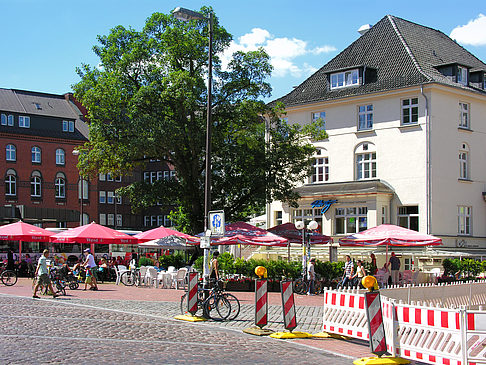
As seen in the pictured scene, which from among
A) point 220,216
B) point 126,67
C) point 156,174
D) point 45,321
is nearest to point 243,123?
point 126,67

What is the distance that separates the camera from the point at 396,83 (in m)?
42.9

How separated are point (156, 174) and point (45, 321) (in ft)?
249

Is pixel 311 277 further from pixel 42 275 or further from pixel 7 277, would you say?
pixel 7 277

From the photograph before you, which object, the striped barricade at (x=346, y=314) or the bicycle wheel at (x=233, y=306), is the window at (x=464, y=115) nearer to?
the bicycle wheel at (x=233, y=306)

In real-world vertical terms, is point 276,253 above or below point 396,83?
below

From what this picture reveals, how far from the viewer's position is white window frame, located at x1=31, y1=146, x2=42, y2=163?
249 feet

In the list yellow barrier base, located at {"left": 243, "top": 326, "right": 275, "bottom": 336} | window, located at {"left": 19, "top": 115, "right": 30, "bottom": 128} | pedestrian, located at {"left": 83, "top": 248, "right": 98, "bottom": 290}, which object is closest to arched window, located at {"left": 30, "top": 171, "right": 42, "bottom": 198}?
window, located at {"left": 19, "top": 115, "right": 30, "bottom": 128}

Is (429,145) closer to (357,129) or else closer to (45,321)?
(357,129)

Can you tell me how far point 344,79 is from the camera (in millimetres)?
46406

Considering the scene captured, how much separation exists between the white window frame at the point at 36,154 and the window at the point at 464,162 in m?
48.9

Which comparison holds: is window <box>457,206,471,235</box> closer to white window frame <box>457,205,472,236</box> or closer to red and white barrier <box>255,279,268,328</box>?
Result: white window frame <box>457,205,472,236</box>

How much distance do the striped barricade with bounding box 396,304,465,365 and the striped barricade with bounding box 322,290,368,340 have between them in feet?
5.93

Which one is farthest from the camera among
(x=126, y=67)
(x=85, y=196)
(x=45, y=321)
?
(x=85, y=196)

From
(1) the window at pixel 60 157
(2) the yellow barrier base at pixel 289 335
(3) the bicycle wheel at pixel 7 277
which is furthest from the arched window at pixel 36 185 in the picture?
(2) the yellow barrier base at pixel 289 335
